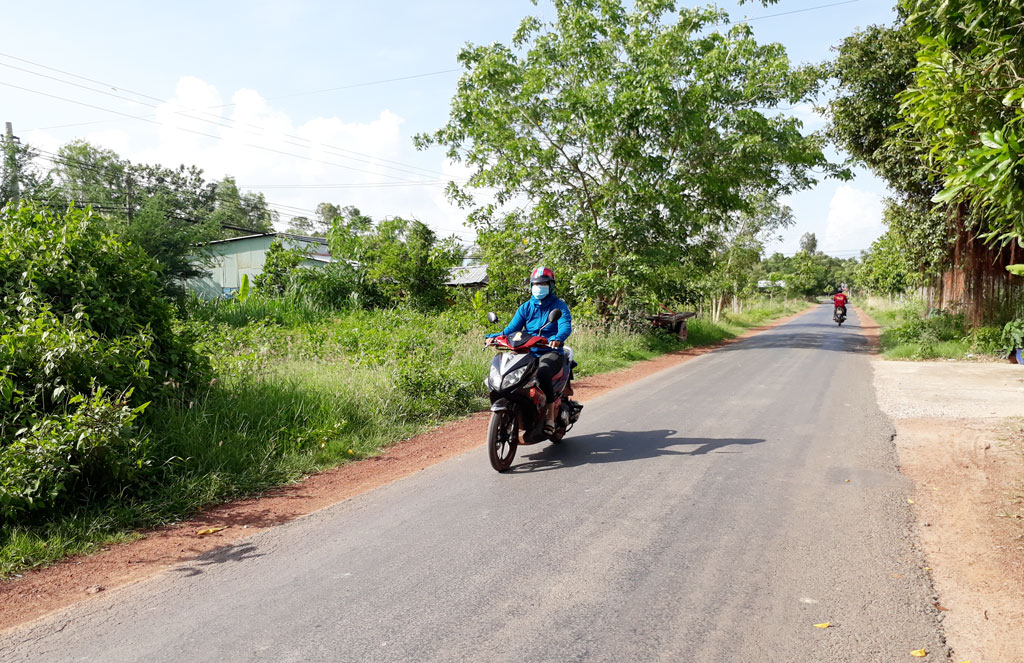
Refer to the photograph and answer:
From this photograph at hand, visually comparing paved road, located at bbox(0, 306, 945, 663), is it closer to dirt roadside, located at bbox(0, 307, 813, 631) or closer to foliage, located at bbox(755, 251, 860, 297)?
dirt roadside, located at bbox(0, 307, 813, 631)

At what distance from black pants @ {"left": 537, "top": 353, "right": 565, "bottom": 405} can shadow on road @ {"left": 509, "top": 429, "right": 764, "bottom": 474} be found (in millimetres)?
607

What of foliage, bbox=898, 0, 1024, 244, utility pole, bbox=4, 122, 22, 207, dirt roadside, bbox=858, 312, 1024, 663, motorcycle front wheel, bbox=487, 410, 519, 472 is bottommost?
dirt roadside, bbox=858, 312, 1024, 663

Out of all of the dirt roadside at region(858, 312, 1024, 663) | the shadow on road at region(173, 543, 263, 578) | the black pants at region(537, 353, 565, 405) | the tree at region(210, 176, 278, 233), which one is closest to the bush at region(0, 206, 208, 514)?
the shadow on road at region(173, 543, 263, 578)

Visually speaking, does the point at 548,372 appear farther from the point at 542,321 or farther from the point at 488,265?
the point at 488,265

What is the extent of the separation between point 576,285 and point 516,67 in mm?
6498

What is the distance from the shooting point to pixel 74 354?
4.93 metres

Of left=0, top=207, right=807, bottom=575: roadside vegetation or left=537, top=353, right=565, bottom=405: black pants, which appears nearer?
left=0, top=207, right=807, bottom=575: roadside vegetation

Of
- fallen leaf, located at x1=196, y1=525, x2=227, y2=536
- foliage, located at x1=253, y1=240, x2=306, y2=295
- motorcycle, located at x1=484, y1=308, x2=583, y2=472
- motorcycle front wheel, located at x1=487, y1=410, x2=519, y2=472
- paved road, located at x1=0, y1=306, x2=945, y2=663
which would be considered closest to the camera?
paved road, located at x1=0, y1=306, x2=945, y2=663

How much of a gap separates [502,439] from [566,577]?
2.41m

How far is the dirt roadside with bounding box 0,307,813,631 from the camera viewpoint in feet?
11.6

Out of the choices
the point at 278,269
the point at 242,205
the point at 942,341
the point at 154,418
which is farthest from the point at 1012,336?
the point at 242,205

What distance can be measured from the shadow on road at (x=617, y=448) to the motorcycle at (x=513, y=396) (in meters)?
0.26

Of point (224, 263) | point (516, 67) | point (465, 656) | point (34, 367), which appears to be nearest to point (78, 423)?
point (34, 367)

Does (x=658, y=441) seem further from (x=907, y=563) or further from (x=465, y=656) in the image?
(x=465, y=656)
